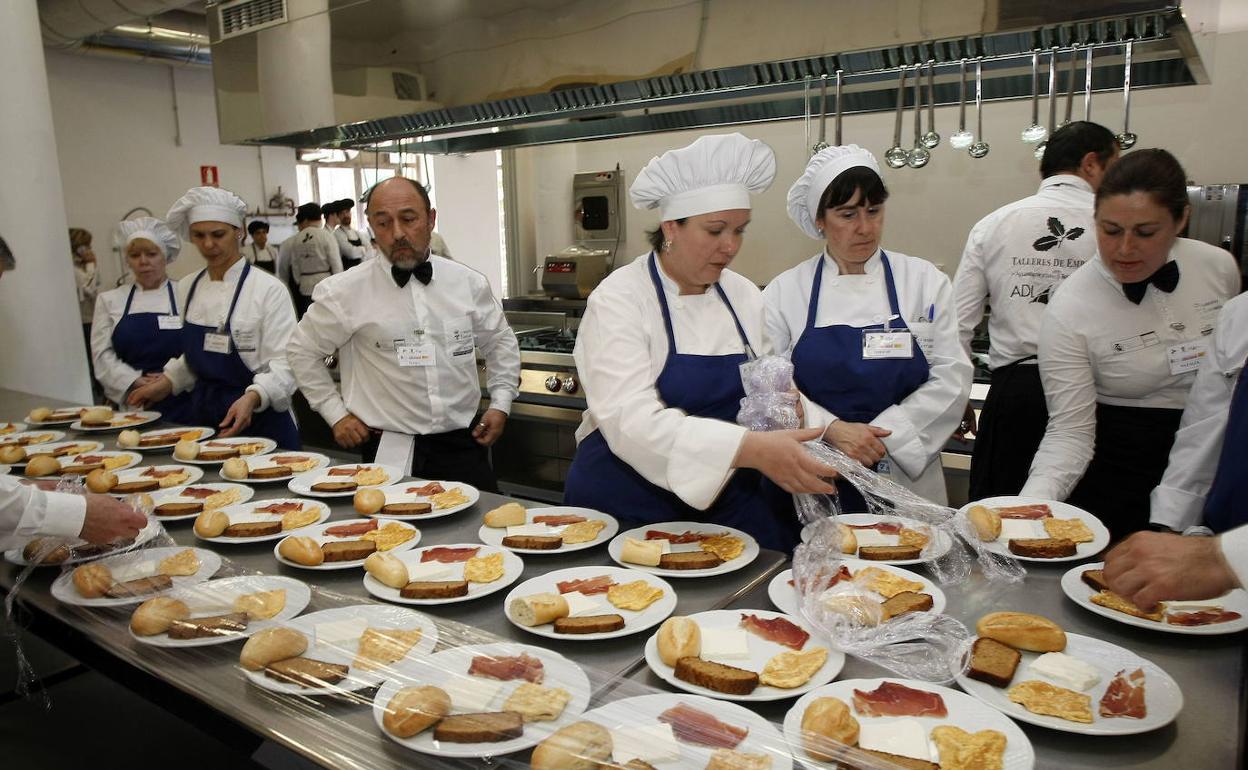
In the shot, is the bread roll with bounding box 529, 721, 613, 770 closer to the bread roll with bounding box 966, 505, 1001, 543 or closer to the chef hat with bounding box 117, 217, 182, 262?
the bread roll with bounding box 966, 505, 1001, 543

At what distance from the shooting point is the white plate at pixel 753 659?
3.46 ft

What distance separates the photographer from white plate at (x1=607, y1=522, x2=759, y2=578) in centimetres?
144

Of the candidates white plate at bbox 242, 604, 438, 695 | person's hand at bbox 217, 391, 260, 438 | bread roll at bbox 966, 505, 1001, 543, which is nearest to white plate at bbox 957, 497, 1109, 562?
bread roll at bbox 966, 505, 1001, 543

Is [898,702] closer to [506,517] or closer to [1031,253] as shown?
[506,517]

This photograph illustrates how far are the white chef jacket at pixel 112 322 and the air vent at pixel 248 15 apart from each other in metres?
1.15

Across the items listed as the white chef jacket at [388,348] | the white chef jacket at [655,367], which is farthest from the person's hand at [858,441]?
the white chef jacket at [388,348]

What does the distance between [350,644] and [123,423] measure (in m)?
Result: 2.26

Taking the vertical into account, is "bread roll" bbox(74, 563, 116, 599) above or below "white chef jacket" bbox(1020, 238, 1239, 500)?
below

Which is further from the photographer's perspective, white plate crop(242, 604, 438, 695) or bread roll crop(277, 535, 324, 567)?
bread roll crop(277, 535, 324, 567)

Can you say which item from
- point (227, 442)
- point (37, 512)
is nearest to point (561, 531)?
point (37, 512)

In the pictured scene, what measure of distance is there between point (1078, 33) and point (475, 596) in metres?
2.18

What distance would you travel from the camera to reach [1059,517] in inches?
64.5

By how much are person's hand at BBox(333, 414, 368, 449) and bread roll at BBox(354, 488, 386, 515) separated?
810mm

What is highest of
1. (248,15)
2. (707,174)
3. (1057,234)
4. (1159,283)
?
(248,15)
